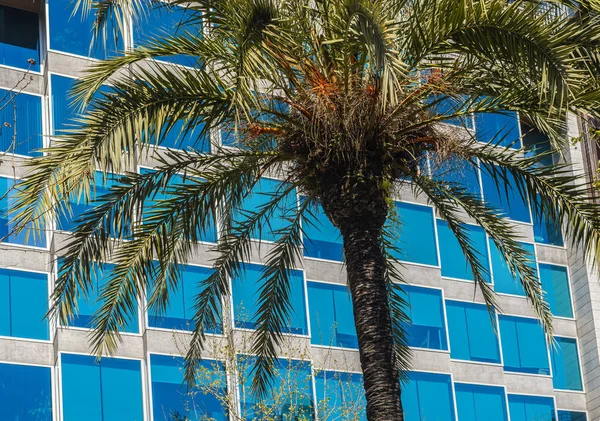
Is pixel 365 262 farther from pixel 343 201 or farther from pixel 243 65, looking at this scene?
pixel 243 65

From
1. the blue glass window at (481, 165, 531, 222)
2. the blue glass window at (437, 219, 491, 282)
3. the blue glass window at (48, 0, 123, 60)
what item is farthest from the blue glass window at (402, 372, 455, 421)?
the blue glass window at (48, 0, 123, 60)

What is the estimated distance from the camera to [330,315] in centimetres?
3438

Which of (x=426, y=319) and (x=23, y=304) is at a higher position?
(x=426, y=319)

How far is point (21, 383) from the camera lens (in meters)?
29.3

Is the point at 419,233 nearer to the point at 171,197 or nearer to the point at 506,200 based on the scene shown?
the point at 506,200

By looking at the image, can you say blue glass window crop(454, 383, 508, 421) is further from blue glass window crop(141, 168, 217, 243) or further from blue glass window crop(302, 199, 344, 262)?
blue glass window crop(141, 168, 217, 243)

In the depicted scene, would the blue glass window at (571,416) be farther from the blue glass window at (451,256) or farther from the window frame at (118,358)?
the window frame at (118,358)

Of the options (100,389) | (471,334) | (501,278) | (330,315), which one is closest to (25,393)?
(100,389)

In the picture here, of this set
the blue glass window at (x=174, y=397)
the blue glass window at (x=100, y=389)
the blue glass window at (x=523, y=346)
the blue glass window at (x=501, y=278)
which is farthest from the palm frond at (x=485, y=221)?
the blue glass window at (x=501, y=278)

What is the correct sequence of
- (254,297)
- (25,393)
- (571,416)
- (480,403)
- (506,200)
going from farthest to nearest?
1. (506,200)
2. (571,416)
3. (480,403)
4. (254,297)
5. (25,393)

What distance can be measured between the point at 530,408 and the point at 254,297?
11202 millimetres

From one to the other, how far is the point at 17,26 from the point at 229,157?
1853 centimetres

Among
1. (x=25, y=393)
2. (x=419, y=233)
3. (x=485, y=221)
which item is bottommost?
(x=485, y=221)

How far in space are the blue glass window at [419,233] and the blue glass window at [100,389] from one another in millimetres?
10147
